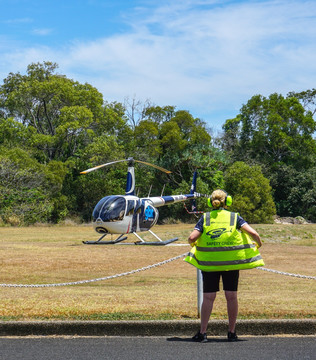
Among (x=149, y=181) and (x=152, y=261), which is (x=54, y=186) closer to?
(x=149, y=181)

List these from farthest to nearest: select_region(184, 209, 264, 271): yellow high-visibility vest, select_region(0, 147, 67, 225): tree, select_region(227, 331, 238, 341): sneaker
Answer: select_region(0, 147, 67, 225): tree → select_region(227, 331, 238, 341): sneaker → select_region(184, 209, 264, 271): yellow high-visibility vest

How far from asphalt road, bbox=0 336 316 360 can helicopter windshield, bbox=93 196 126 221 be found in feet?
51.1

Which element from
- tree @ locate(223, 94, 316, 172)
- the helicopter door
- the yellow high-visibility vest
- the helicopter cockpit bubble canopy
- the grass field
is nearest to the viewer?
the yellow high-visibility vest

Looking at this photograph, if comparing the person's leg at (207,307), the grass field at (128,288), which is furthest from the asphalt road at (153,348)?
the grass field at (128,288)

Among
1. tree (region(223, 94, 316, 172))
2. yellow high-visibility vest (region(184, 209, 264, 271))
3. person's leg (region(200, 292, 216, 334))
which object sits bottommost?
person's leg (region(200, 292, 216, 334))

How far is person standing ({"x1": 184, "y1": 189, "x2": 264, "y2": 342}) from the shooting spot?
6.29 metres

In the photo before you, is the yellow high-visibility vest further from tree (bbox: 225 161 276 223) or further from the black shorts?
tree (bbox: 225 161 276 223)

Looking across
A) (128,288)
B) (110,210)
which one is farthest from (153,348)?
(110,210)

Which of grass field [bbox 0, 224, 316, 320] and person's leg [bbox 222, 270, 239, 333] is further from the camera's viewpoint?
grass field [bbox 0, 224, 316, 320]

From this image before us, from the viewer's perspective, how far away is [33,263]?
1519cm

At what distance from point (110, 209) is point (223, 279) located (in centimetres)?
1618

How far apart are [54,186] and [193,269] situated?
103 ft

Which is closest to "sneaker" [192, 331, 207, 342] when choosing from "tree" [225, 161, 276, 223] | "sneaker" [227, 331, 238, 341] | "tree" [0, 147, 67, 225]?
"sneaker" [227, 331, 238, 341]

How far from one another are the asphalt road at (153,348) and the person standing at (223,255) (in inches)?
11.6
